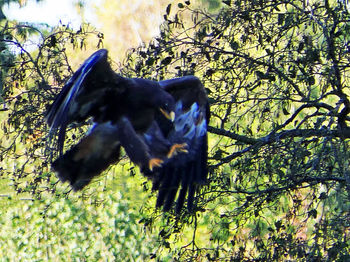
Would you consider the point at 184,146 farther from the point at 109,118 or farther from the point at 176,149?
the point at 109,118

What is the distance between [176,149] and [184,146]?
0.26 ft

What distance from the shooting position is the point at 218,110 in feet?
17.5

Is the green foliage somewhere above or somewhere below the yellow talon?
above

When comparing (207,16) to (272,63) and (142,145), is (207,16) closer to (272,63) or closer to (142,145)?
(272,63)

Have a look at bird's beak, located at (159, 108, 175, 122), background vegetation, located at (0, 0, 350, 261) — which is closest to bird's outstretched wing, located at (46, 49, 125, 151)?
background vegetation, located at (0, 0, 350, 261)

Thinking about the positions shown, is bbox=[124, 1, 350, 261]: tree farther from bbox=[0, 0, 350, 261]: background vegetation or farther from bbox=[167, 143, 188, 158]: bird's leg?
bbox=[167, 143, 188, 158]: bird's leg

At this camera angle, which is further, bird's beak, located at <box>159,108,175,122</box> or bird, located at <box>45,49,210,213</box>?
bird's beak, located at <box>159,108,175,122</box>

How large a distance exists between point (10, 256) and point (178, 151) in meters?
5.05

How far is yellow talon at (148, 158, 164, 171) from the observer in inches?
188

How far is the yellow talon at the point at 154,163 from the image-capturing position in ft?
15.6

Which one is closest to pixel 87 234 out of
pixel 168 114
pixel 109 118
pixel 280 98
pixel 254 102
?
pixel 109 118

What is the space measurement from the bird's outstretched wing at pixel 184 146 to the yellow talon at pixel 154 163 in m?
0.04

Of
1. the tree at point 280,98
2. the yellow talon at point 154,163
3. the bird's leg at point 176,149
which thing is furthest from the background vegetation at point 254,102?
the yellow talon at point 154,163

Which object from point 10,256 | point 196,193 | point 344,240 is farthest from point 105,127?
point 10,256
